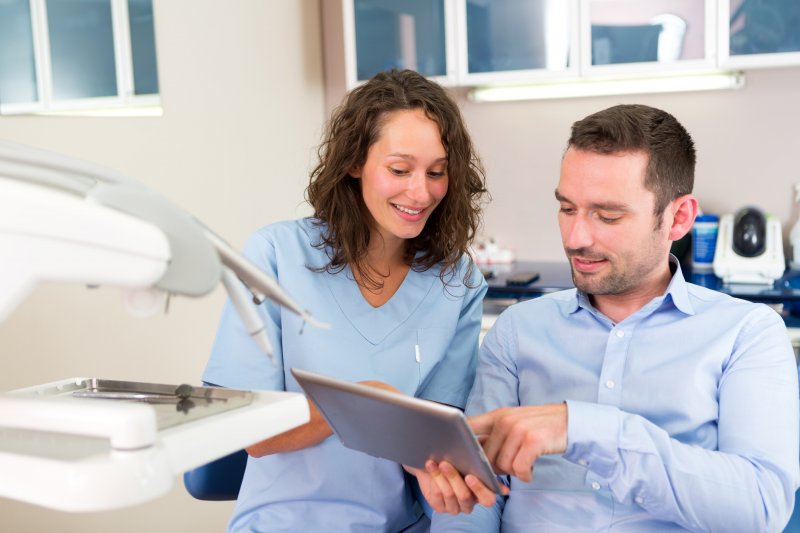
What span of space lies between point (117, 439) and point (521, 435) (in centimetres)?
60

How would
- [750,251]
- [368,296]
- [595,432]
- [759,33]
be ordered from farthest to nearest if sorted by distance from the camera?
[750,251] < [759,33] < [368,296] < [595,432]

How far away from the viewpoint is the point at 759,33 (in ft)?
8.67

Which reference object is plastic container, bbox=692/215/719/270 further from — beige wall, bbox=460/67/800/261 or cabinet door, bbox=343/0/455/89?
cabinet door, bbox=343/0/455/89

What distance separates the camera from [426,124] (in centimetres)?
151

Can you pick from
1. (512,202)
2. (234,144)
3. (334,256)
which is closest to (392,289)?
(334,256)

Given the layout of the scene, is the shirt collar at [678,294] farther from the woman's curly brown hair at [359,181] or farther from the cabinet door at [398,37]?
the cabinet door at [398,37]

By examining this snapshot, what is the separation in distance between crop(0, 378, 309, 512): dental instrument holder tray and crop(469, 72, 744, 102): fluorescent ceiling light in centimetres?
243

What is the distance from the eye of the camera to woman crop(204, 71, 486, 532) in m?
1.44

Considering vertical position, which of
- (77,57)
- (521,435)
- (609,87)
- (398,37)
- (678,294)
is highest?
(398,37)

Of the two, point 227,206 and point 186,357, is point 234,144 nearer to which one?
point 227,206

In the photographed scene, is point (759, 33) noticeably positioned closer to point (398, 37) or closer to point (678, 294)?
point (398, 37)

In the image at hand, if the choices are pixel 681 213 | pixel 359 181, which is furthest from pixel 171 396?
pixel 681 213

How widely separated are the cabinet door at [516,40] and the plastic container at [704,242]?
26.8 inches

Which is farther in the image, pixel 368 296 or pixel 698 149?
pixel 698 149
